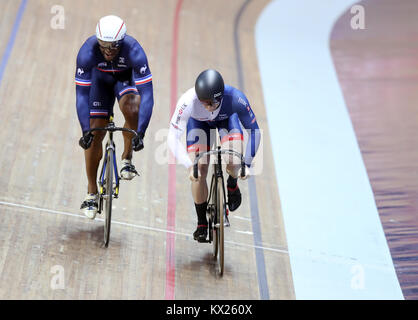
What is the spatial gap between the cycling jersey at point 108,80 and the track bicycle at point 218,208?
502mm

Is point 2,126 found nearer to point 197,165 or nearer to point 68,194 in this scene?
point 68,194

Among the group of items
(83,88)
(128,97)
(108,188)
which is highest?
(128,97)

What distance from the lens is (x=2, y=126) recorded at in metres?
5.28

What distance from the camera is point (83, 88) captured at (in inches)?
158

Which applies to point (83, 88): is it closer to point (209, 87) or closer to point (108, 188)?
point (108, 188)

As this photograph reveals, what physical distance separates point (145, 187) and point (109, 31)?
155 centimetres

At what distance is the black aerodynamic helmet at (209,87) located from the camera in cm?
365

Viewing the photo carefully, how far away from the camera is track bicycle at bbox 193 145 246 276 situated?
149 inches

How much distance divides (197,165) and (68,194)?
1434 millimetres

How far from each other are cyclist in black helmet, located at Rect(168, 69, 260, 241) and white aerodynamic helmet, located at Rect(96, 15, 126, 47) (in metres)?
0.55

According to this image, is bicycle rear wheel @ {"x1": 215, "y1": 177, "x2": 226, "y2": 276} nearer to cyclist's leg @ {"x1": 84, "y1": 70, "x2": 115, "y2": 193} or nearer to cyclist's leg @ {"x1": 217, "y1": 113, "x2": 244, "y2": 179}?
cyclist's leg @ {"x1": 217, "y1": 113, "x2": 244, "y2": 179}

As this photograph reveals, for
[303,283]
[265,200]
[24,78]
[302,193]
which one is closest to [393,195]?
[302,193]

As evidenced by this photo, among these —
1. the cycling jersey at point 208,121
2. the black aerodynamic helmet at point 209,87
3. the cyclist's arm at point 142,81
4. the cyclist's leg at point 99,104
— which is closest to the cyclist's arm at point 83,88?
the cyclist's leg at point 99,104

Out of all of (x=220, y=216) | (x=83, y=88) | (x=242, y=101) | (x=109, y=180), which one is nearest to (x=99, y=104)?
(x=83, y=88)
